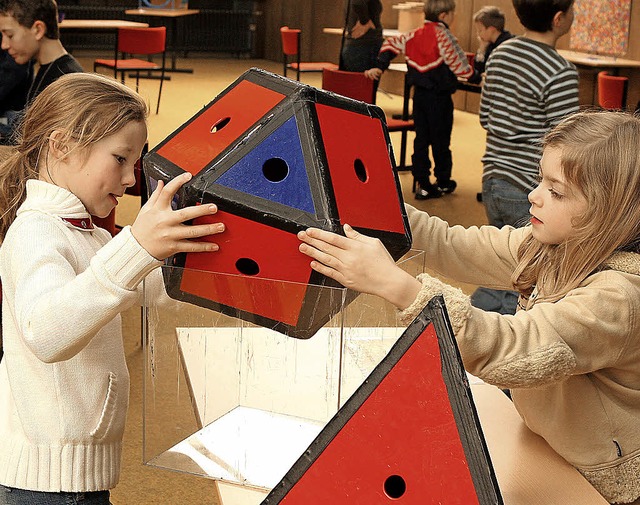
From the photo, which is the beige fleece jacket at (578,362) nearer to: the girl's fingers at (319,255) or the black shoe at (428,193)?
the girl's fingers at (319,255)

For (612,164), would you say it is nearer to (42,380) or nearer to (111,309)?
(111,309)

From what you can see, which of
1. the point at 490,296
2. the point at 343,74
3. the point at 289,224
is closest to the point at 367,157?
the point at 289,224

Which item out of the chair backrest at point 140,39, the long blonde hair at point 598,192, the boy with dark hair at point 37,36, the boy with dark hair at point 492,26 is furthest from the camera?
the chair backrest at point 140,39

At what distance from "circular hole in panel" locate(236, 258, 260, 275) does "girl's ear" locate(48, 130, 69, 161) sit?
40 centimetres

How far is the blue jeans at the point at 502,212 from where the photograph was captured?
3430 mm

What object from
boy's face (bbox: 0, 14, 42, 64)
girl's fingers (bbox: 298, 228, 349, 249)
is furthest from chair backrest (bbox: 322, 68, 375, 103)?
girl's fingers (bbox: 298, 228, 349, 249)

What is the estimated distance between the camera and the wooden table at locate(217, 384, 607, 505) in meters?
1.42

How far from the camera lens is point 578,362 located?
1479 millimetres

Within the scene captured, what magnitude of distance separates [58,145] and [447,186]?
5237 millimetres

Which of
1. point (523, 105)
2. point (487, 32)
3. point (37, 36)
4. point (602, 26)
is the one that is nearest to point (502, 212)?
point (523, 105)

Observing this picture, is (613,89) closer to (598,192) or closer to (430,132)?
(430,132)

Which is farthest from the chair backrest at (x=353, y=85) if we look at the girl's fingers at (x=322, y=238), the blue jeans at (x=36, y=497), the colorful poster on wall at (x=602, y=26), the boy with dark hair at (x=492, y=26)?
the girl's fingers at (x=322, y=238)

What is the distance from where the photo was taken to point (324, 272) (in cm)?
133

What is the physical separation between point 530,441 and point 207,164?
2.46 ft
